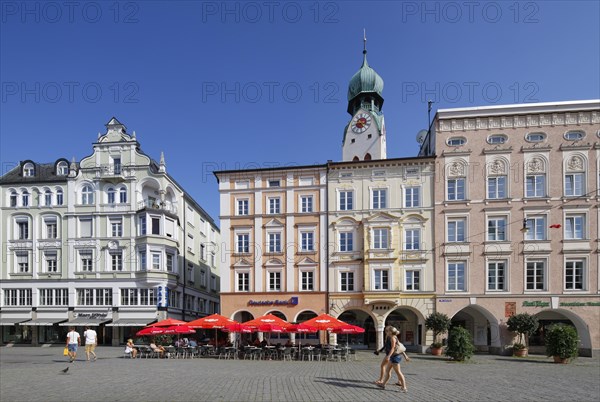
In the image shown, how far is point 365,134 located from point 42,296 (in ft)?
114

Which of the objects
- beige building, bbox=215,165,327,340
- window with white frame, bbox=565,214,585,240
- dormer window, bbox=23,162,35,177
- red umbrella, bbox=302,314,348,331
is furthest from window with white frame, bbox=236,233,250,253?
window with white frame, bbox=565,214,585,240

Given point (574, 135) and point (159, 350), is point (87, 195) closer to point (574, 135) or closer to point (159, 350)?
point (159, 350)

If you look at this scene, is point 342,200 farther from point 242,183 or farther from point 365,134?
point 365,134

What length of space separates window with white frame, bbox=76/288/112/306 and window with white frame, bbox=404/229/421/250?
86.4 feet

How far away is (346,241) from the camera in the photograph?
122ft

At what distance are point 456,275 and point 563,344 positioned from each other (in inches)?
410

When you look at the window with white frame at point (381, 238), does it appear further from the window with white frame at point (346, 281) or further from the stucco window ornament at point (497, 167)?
the stucco window ornament at point (497, 167)

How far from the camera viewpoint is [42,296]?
42.5m

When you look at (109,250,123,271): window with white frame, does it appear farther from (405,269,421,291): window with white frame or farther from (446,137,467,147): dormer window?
(446,137,467,147): dormer window

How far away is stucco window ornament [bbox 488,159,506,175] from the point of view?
116 feet

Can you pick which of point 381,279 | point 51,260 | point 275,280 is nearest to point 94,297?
point 51,260

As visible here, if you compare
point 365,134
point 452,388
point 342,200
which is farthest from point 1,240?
point 452,388

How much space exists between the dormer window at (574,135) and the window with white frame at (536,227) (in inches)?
248

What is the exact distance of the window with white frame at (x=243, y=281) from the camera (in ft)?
126
